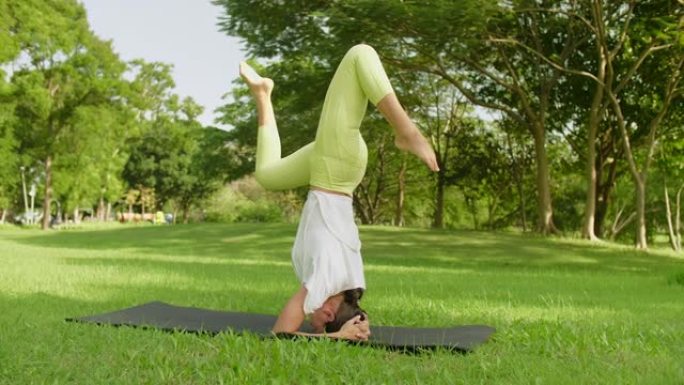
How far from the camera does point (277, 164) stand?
5609 mm

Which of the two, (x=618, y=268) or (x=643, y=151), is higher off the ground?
(x=643, y=151)

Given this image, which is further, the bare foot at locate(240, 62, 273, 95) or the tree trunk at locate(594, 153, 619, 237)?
the tree trunk at locate(594, 153, 619, 237)

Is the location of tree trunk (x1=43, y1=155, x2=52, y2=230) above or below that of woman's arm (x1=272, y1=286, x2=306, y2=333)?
above

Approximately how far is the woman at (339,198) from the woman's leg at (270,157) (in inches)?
1.5

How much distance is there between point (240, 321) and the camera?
5.73 m

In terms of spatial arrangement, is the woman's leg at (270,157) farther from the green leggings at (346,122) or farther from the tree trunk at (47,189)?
the tree trunk at (47,189)

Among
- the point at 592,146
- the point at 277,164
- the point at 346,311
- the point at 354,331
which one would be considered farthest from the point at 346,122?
the point at 592,146

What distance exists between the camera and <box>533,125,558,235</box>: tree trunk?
72.4 ft

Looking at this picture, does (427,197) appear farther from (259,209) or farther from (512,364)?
(512,364)

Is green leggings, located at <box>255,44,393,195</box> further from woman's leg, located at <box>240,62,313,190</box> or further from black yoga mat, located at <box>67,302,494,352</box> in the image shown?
black yoga mat, located at <box>67,302,494,352</box>

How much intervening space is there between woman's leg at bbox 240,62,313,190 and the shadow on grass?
417 inches

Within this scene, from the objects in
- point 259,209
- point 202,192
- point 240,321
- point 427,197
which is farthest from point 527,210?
point 240,321

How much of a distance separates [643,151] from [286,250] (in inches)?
600

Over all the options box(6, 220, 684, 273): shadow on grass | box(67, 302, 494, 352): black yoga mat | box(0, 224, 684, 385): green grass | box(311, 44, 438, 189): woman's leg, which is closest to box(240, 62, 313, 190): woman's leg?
box(311, 44, 438, 189): woman's leg
